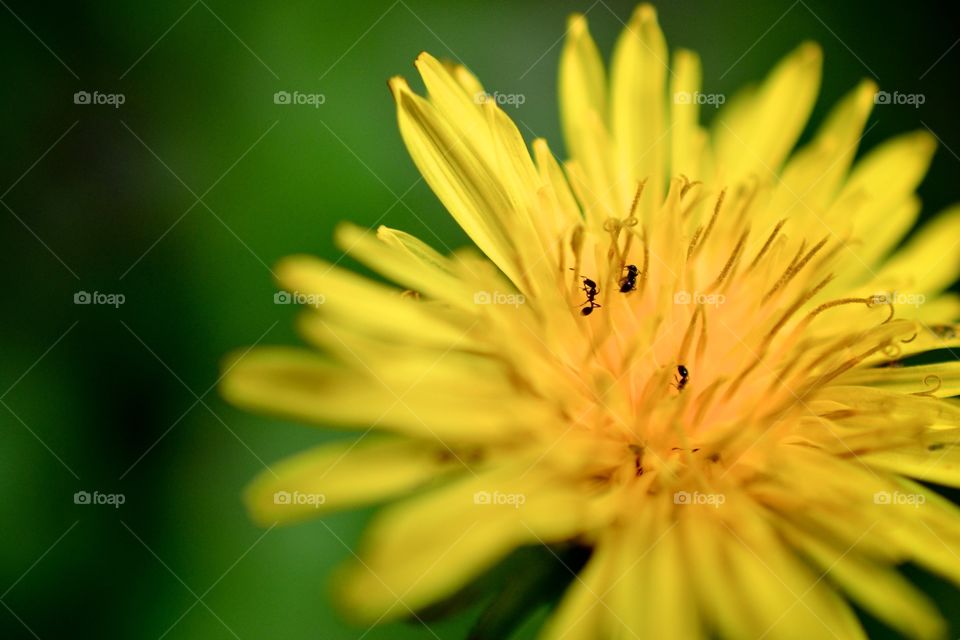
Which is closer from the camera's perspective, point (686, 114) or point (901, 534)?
point (901, 534)

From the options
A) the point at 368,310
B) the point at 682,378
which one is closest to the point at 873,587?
the point at 682,378

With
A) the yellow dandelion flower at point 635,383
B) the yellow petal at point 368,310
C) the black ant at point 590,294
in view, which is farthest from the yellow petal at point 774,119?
the yellow petal at point 368,310

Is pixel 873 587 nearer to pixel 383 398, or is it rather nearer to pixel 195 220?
pixel 383 398

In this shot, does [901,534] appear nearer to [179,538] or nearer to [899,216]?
[899,216]

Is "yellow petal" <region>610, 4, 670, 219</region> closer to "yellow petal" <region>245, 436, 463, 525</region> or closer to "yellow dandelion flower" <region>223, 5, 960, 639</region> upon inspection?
"yellow dandelion flower" <region>223, 5, 960, 639</region>

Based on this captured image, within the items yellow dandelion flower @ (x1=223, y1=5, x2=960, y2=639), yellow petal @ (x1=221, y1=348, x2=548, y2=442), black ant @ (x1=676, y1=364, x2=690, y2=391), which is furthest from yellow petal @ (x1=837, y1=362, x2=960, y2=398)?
yellow petal @ (x1=221, y1=348, x2=548, y2=442)

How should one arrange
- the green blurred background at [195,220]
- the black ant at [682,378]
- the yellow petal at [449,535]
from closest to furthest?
1. the yellow petal at [449,535]
2. the black ant at [682,378]
3. the green blurred background at [195,220]

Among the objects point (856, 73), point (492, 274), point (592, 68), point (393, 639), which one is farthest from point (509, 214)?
point (856, 73)

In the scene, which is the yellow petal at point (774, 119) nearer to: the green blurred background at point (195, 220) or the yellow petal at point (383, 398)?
the green blurred background at point (195, 220)
